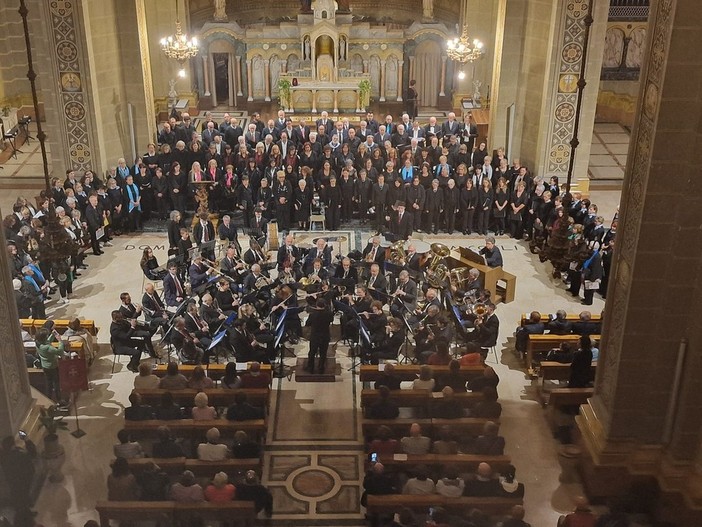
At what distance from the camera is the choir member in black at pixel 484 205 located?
20.0m

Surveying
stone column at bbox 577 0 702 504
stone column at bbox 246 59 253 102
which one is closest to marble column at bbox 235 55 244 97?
stone column at bbox 246 59 253 102

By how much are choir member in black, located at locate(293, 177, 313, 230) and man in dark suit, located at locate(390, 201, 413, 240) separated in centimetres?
216

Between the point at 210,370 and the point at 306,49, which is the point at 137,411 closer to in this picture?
the point at 210,370

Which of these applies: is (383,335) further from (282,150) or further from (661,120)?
(282,150)

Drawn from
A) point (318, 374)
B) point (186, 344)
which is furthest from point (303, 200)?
point (186, 344)

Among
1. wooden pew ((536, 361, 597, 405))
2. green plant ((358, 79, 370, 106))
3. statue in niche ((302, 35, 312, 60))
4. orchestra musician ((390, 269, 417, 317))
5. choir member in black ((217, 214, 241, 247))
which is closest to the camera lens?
wooden pew ((536, 361, 597, 405))

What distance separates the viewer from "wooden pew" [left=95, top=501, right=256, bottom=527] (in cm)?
1062

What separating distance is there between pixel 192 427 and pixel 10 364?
2722mm

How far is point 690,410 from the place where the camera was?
1120 centimetres

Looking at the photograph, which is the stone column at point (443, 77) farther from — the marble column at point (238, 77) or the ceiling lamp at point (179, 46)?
the ceiling lamp at point (179, 46)

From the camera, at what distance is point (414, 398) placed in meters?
13.0

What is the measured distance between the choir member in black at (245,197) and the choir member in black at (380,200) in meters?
2.97

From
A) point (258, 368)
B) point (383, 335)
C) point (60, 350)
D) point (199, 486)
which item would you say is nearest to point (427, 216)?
point (383, 335)

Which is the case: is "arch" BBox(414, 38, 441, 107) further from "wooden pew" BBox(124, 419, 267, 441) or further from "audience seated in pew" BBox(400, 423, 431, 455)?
"audience seated in pew" BBox(400, 423, 431, 455)
